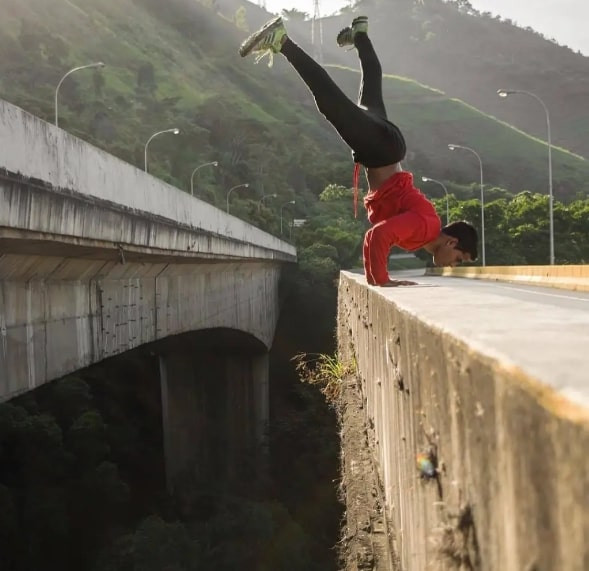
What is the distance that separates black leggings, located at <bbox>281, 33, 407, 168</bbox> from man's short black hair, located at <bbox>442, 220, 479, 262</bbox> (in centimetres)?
73

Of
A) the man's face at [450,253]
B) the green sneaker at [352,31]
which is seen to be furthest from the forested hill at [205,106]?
the man's face at [450,253]

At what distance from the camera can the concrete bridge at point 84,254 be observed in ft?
20.8

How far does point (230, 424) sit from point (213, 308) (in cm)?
1112

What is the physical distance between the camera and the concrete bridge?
20.8ft

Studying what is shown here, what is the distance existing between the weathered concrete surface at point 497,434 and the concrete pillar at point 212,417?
79.5 feet

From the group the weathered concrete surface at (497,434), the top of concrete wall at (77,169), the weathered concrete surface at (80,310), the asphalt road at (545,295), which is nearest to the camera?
the weathered concrete surface at (497,434)

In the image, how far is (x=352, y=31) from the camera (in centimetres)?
638

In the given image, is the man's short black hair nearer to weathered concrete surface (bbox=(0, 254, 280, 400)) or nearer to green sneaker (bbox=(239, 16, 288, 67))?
green sneaker (bbox=(239, 16, 288, 67))

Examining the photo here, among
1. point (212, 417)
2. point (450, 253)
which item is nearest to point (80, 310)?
point (450, 253)

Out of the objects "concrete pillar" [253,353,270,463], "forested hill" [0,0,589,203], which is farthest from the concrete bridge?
"forested hill" [0,0,589,203]

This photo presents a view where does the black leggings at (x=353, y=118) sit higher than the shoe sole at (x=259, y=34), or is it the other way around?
the shoe sole at (x=259, y=34)

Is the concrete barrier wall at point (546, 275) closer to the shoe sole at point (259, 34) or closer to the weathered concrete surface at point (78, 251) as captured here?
the shoe sole at point (259, 34)

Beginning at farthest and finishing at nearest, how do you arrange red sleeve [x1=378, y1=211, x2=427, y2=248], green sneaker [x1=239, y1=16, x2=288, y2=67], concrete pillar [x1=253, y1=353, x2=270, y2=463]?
concrete pillar [x1=253, y1=353, x2=270, y2=463] → green sneaker [x1=239, y1=16, x2=288, y2=67] → red sleeve [x1=378, y1=211, x2=427, y2=248]

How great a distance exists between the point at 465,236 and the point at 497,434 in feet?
14.9
